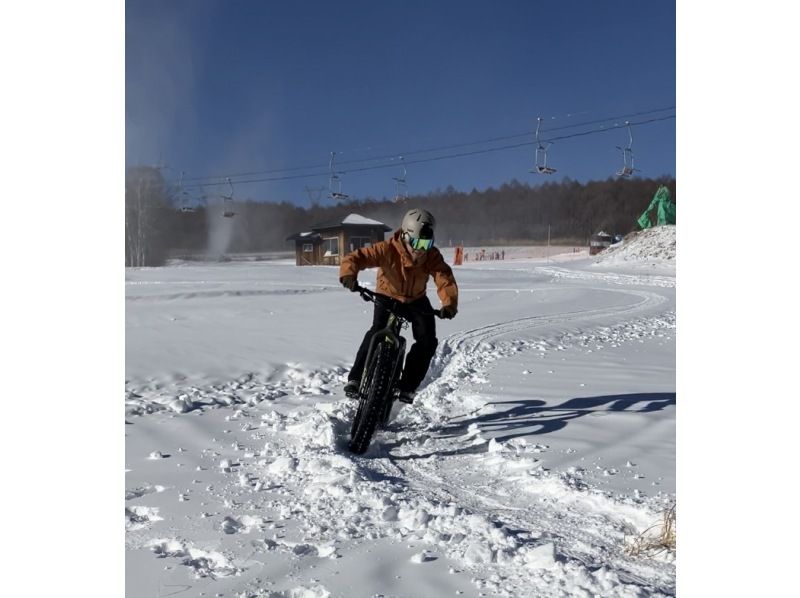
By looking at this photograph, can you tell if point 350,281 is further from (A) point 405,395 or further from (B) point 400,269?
(A) point 405,395

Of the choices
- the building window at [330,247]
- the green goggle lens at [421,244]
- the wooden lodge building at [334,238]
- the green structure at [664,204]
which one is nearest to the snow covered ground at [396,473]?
the green goggle lens at [421,244]

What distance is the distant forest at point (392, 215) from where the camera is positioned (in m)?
4.93

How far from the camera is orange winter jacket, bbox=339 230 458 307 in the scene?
2854 mm

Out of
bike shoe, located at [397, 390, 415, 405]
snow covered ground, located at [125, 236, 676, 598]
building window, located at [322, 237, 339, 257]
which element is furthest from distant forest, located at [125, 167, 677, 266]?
building window, located at [322, 237, 339, 257]

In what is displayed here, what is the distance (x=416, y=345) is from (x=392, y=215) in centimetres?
211

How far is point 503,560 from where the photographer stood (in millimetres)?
1628

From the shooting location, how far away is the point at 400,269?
9.52ft

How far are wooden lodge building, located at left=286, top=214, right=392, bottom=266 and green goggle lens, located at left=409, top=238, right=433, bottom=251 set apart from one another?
5.31 ft

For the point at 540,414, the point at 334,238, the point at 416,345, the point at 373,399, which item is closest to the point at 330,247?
the point at 334,238

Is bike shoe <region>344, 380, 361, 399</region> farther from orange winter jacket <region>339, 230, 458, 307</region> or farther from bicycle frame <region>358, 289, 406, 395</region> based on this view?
orange winter jacket <region>339, 230, 458, 307</region>

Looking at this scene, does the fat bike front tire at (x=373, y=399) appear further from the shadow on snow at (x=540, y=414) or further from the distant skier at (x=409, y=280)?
the shadow on snow at (x=540, y=414)
